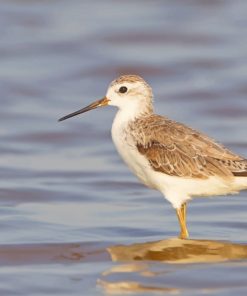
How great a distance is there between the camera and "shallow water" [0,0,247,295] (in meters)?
9.27

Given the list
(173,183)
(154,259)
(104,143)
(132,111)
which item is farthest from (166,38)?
(154,259)

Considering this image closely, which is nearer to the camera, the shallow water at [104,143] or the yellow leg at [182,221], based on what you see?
the shallow water at [104,143]

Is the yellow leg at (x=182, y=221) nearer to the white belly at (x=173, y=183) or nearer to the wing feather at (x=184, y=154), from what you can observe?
the white belly at (x=173, y=183)

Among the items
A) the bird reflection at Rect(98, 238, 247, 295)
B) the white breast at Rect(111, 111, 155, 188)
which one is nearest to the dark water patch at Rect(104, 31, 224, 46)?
the white breast at Rect(111, 111, 155, 188)

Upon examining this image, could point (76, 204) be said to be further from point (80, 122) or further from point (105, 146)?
point (80, 122)

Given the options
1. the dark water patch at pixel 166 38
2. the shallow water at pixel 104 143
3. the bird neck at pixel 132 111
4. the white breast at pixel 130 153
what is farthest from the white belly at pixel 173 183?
the dark water patch at pixel 166 38

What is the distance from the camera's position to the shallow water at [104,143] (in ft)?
30.4

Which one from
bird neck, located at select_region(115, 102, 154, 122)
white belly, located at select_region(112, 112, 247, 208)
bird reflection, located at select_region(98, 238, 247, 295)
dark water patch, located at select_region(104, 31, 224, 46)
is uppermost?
dark water patch, located at select_region(104, 31, 224, 46)

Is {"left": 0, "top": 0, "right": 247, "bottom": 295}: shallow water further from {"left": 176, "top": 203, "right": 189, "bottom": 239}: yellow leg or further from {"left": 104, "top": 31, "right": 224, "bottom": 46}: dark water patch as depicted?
{"left": 176, "top": 203, "right": 189, "bottom": 239}: yellow leg

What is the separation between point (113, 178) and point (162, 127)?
236 cm

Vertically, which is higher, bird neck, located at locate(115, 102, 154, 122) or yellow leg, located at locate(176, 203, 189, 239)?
bird neck, located at locate(115, 102, 154, 122)

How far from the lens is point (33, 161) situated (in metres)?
13.5

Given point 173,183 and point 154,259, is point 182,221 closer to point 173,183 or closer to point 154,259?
point 173,183

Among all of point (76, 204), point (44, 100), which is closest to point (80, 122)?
point (44, 100)
